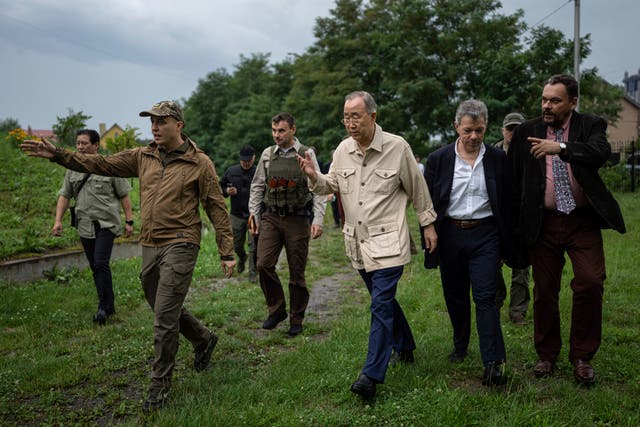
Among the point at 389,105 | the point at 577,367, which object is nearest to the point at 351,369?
the point at 577,367

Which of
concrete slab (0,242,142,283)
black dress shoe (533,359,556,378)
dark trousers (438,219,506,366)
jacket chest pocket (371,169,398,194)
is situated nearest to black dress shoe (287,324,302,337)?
dark trousers (438,219,506,366)

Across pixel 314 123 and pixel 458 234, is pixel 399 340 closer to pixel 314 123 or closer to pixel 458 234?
pixel 458 234

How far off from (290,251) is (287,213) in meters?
0.43

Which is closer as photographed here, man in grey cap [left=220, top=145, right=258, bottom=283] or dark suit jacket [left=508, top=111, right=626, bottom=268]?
dark suit jacket [left=508, top=111, right=626, bottom=268]

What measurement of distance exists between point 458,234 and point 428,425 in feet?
5.05

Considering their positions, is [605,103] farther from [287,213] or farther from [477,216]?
[477,216]

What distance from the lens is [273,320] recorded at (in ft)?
21.0

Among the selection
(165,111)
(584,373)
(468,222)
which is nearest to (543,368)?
(584,373)

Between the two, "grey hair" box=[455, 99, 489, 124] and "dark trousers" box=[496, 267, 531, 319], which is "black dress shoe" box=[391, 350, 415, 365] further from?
"grey hair" box=[455, 99, 489, 124]

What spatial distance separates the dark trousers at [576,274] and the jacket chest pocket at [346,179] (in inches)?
61.9

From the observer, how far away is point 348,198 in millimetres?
4480

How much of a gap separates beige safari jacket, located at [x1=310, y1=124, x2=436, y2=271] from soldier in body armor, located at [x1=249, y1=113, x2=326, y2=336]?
160 centimetres

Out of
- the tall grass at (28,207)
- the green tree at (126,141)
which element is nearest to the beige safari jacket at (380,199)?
the tall grass at (28,207)

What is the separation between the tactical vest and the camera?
6105 mm
